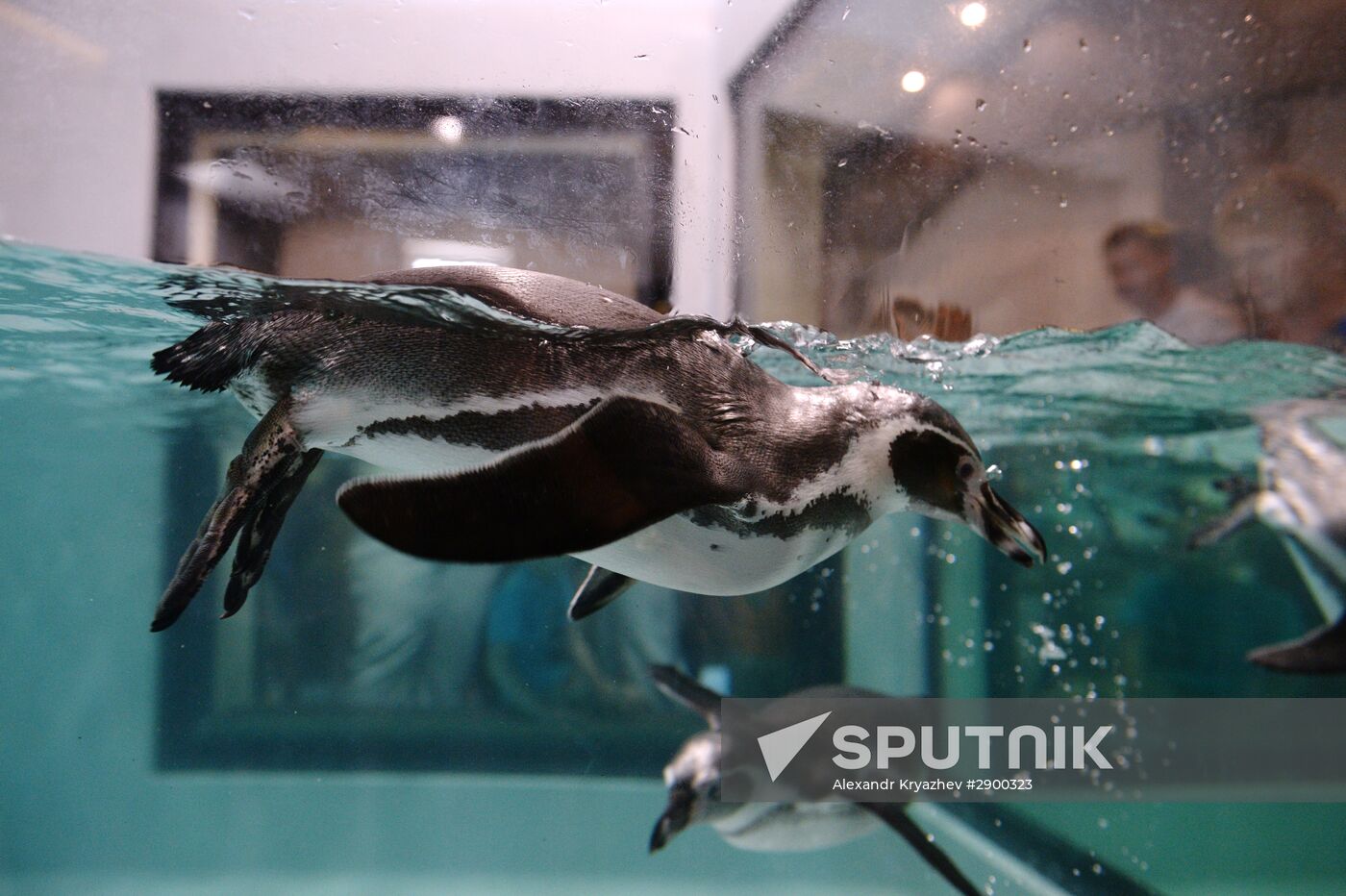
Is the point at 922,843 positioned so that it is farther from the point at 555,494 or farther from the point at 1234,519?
the point at 555,494

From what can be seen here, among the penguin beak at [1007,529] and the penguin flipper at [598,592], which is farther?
the penguin flipper at [598,592]

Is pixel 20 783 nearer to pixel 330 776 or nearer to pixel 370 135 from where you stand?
pixel 330 776

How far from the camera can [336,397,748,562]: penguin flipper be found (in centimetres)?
103

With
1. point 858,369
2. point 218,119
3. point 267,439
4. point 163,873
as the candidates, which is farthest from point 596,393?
point 163,873

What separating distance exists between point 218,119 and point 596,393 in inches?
35.6

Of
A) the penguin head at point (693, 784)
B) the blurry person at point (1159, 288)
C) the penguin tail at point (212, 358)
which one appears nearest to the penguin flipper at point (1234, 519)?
the blurry person at point (1159, 288)

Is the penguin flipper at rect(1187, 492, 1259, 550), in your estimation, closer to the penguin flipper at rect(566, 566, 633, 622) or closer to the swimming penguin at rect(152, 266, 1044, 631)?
the swimming penguin at rect(152, 266, 1044, 631)

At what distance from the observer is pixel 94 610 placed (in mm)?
6266

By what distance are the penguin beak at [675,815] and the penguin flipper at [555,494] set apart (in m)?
2.06

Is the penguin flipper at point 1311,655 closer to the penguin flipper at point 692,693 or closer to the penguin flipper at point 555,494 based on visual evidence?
the penguin flipper at point 555,494

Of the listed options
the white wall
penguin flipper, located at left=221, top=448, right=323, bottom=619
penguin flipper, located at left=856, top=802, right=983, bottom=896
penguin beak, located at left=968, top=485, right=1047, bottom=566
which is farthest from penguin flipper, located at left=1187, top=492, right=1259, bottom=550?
penguin flipper, located at left=221, top=448, right=323, bottom=619

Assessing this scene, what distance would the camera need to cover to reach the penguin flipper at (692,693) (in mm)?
3479

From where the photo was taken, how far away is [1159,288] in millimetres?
2348

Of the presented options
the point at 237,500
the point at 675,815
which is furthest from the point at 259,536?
the point at 675,815
